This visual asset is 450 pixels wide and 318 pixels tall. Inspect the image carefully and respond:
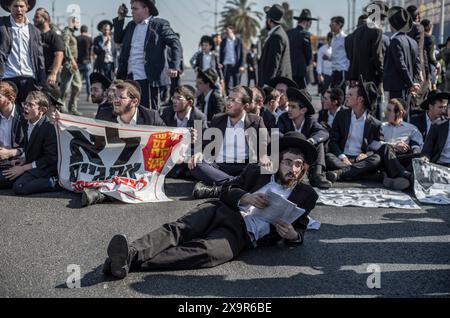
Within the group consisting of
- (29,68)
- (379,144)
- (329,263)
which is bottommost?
(329,263)

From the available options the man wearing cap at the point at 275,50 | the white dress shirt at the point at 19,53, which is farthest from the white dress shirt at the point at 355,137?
the white dress shirt at the point at 19,53

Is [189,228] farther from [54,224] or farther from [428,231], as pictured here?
[428,231]

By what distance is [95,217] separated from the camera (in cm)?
643

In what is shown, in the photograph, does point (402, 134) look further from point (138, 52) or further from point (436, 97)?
point (138, 52)

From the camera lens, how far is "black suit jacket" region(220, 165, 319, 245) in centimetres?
534

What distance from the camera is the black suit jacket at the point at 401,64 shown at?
10.1 metres

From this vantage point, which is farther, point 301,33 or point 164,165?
point 301,33

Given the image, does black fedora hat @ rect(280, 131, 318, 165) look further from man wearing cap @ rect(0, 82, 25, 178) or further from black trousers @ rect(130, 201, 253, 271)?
man wearing cap @ rect(0, 82, 25, 178)

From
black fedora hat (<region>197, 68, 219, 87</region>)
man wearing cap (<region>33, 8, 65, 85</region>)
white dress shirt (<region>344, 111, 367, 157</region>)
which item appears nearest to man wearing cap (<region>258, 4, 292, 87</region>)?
black fedora hat (<region>197, 68, 219, 87</region>)

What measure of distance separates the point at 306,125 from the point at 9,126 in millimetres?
3732

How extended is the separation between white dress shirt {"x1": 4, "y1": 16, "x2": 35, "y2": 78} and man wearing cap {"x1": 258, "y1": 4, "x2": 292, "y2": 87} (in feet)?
13.0

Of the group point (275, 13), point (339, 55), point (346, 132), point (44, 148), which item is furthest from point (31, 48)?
point (339, 55)
